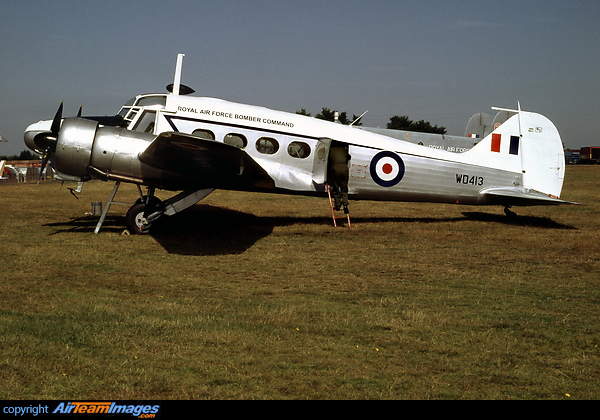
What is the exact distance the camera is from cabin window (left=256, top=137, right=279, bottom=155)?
12109mm

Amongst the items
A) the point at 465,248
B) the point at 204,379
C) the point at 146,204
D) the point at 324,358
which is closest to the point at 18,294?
the point at 204,379

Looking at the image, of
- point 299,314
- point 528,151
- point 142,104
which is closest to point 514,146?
point 528,151

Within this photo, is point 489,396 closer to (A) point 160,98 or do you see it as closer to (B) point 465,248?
(B) point 465,248

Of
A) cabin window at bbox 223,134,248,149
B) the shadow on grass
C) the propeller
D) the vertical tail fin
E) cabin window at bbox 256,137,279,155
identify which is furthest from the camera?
the vertical tail fin

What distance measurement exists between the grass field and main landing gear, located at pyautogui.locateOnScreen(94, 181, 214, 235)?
0.59m

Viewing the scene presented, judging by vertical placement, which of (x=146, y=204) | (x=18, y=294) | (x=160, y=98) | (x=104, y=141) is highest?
(x=160, y=98)

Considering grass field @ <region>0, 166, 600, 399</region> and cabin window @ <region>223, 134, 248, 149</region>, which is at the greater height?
cabin window @ <region>223, 134, 248, 149</region>

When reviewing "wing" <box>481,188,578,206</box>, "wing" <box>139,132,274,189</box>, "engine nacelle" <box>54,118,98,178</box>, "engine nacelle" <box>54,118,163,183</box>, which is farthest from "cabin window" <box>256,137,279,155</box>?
"wing" <box>481,188,578,206</box>

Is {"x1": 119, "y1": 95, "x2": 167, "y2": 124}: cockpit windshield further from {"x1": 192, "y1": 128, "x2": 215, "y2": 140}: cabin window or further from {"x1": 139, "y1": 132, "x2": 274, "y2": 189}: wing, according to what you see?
{"x1": 139, "y1": 132, "x2": 274, "y2": 189}: wing

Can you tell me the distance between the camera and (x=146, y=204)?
11688 millimetres

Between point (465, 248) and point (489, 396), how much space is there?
269 inches

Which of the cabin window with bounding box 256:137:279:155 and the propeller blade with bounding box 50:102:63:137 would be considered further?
the cabin window with bounding box 256:137:279:155

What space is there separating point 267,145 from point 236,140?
2.32ft
